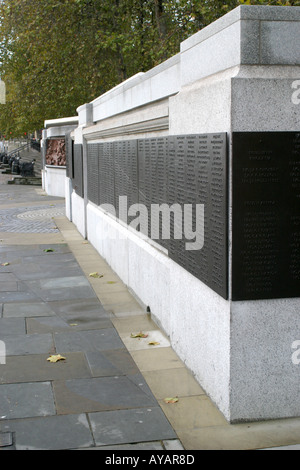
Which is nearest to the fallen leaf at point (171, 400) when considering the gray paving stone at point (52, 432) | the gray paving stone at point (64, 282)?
the gray paving stone at point (52, 432)

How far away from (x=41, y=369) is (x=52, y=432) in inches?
56.4

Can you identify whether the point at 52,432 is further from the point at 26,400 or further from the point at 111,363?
the point at 111,363

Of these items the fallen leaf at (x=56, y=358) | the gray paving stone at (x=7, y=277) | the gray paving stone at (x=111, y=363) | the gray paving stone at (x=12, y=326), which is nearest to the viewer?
the gray paving stone at (x=111, y=363)

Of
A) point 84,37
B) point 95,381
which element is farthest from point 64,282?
point 84,37

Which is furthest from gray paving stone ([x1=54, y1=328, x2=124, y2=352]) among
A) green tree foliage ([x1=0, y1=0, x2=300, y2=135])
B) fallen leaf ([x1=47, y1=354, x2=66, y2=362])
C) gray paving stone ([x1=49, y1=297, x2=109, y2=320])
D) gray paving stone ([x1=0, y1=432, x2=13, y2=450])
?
green tree foliage ([x1=0, y1=0, x2=300, y2=135])

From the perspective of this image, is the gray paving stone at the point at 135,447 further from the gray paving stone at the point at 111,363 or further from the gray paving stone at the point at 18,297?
the gray paving stone at the point at 18,297

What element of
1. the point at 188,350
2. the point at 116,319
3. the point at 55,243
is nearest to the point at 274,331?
the point at 188,350

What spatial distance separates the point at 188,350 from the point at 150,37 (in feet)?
75.1

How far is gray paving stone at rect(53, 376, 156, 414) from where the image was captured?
5.09 metres

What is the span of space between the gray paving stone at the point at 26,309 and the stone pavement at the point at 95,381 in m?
0.01

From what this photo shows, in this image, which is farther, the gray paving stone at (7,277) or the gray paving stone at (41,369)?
the gray paving stone at (7,277)

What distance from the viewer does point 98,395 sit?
5336 mm

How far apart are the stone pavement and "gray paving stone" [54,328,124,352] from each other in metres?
0.01

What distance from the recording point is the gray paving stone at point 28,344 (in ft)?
21.5
